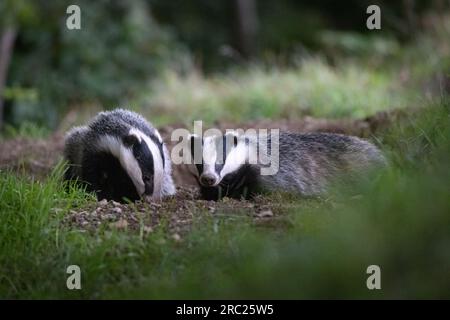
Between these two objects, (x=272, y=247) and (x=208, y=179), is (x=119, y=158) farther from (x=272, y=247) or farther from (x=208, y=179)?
(x=272, y=247)

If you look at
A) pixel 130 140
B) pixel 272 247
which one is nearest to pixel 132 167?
pixel 130 140

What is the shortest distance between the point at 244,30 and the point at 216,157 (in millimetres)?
11539

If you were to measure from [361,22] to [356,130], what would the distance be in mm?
11394

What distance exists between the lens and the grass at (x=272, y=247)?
3.71 metres

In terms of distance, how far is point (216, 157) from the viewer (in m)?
6.02

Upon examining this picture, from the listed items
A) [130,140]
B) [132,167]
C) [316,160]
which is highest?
[130,140]

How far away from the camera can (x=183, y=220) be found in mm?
5047

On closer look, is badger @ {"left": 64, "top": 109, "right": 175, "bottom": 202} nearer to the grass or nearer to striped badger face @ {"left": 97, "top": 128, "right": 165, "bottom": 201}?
striped badger face @ {"left": 97, "top": 128, "right": 165, "bottom": 201}

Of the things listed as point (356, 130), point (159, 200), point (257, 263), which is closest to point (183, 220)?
point (159, 200)

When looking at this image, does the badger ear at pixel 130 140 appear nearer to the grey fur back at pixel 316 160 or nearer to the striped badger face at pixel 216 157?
the striped badger face at pixel 216 157

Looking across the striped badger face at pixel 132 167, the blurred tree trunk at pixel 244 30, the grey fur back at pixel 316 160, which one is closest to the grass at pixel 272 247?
the striped badger face at pixel 132 167

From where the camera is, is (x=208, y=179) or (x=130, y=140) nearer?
(x=208, y=179)

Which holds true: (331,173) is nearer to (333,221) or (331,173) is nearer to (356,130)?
(356,130)

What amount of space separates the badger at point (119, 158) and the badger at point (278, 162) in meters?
0.37
